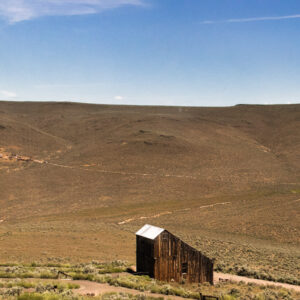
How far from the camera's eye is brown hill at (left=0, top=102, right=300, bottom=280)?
33875mm

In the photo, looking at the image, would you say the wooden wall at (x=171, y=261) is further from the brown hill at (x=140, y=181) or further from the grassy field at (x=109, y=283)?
the brown hill at (x=140, y=181)

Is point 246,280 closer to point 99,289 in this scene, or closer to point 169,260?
point 169,260

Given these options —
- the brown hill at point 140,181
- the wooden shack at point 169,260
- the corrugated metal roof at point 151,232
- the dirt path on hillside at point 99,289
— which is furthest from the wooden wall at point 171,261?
the brown hill at point 140,181

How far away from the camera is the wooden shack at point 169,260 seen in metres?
17.7

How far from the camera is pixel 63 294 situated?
12562mm

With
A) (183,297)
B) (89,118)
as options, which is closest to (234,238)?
(183,297)

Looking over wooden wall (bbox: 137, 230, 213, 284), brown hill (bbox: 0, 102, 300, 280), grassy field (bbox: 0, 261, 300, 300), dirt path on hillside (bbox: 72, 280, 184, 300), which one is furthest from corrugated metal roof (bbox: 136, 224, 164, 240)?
brown hill (bbox: 0, 102, 300, 280)

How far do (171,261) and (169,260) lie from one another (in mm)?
117

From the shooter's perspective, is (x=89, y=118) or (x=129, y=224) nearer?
(x=129, y=224)

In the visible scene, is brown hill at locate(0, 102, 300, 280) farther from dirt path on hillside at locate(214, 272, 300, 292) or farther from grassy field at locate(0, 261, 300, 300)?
dirt path on hillside at locate(214, 272, 300, 292)

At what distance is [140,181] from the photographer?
5931 cm

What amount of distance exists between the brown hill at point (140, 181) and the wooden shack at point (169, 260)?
7.49 meters

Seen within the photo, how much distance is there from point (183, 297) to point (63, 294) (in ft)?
15.9

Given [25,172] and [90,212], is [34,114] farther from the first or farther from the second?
[90,212]
